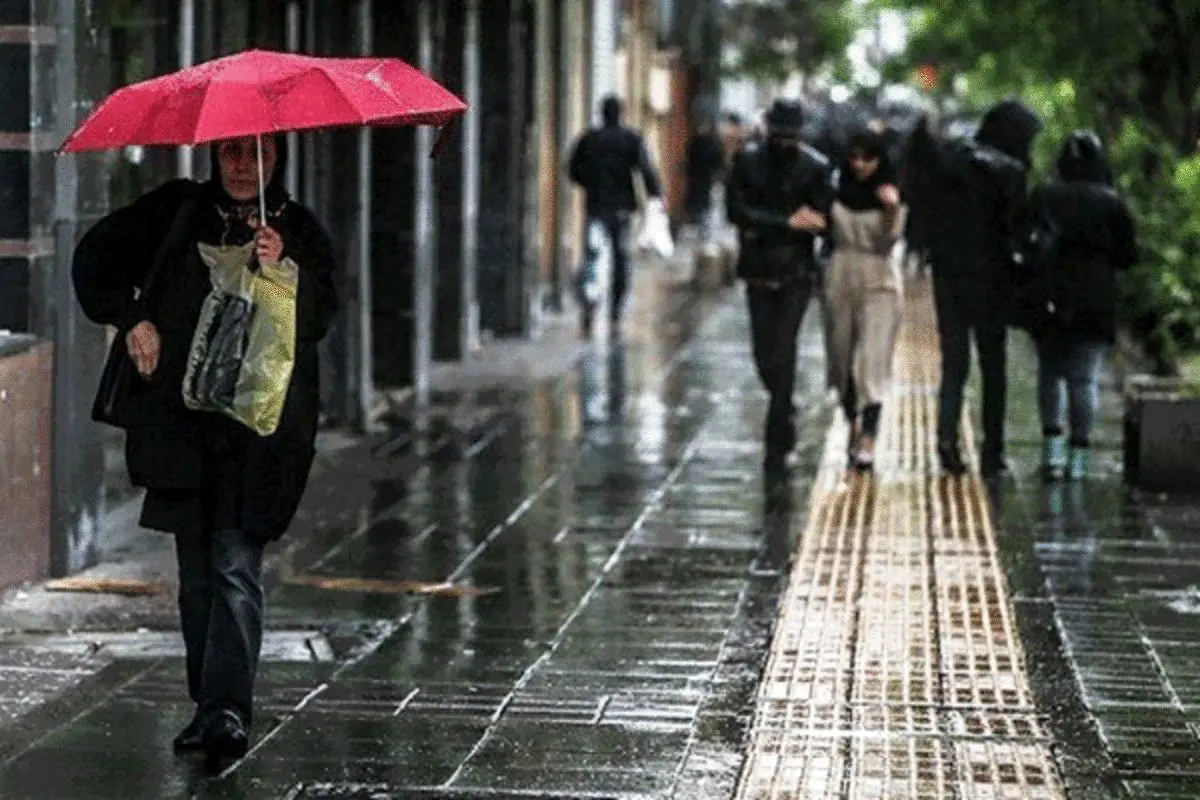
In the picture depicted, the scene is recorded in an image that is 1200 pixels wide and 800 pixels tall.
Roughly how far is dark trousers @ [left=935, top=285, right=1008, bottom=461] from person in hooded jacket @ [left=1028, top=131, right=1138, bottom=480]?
0.36m

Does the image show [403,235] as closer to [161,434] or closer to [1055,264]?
Answer: [1055,264]

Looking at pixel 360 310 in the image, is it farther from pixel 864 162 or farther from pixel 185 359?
pixel 185 359

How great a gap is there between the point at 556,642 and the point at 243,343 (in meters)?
2.45

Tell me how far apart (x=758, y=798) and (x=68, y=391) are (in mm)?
4491

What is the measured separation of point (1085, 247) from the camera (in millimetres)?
15977

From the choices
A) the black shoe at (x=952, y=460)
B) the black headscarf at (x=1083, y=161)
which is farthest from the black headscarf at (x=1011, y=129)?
the black shoe at (x=952, y=460)

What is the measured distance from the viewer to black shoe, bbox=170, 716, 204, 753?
8.72 meters

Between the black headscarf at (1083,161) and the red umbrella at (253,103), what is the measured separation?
7.85 meters

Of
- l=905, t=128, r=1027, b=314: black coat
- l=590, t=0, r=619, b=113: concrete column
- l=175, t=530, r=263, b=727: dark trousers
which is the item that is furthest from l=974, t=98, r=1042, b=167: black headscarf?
l=590, t=0, r=619, b=113: concrete column

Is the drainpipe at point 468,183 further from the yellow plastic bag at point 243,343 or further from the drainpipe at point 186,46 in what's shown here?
the yellow plastic bag at point 243,343

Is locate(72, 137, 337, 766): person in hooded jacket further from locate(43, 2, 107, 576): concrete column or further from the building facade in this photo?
locate(43, 2, 107, 576): concrete column

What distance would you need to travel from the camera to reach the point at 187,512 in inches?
345

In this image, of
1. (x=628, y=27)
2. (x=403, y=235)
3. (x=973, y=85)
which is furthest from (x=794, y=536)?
(x=973, y=85)

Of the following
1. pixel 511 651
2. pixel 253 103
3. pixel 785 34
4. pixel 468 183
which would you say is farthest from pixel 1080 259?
pixel 785 34
